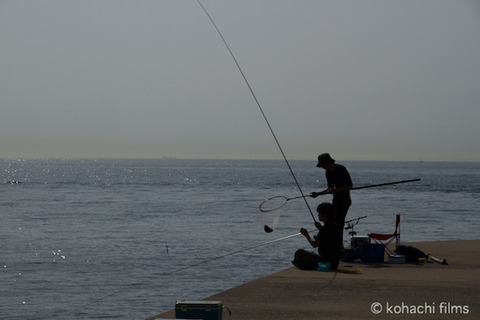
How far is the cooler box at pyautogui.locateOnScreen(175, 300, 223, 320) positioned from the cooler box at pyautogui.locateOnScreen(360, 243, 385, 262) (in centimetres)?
615

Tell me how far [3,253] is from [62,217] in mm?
15588

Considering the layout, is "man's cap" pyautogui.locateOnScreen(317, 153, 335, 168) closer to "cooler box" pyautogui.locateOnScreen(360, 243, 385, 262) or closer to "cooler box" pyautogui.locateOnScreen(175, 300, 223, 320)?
"cooler box" pyautogui.locateOnScreen(360, 243, 385, 262)

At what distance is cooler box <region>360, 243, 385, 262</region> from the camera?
14414 millimetres

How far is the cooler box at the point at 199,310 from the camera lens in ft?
28.0

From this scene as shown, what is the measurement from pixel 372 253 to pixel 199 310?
6.25 metres

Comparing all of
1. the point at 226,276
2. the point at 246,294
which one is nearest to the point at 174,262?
the point at 226,276

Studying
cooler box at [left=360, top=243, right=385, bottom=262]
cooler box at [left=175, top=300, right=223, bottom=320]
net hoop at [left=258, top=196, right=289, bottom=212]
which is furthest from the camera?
net hoop at [left=258, top=196, right=289, bottom=212]

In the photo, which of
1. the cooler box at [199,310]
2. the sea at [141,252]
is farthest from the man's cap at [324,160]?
the cooler box at [199,310]

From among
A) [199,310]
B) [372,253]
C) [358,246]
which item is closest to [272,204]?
[358,246]

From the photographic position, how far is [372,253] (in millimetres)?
14406

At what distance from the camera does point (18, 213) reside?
143 feet

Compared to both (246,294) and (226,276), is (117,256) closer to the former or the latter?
(226,276)

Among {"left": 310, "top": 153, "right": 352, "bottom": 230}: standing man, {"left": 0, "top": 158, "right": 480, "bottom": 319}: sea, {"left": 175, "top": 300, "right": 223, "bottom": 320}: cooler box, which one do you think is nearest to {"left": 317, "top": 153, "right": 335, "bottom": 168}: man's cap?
{"left": 310, "top": 153, "right": 352, "bottom": 230}: standing man

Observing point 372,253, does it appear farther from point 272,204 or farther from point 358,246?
point 272,204
